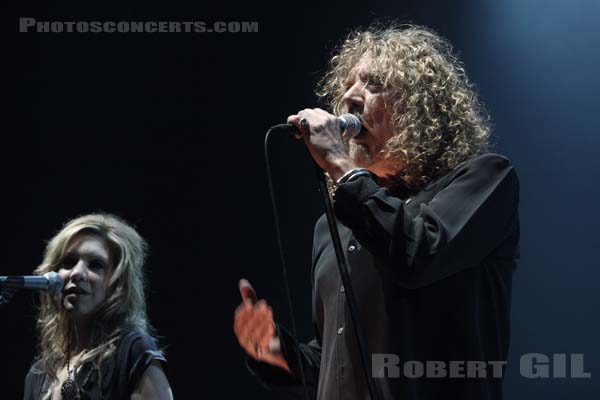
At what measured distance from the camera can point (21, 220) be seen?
12.1 feet

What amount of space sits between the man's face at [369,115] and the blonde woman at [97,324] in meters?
1.24

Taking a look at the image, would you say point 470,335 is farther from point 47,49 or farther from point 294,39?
point 47,49

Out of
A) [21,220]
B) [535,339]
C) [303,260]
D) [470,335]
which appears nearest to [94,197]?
[21,220]

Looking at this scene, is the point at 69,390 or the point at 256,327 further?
the point at 69,390

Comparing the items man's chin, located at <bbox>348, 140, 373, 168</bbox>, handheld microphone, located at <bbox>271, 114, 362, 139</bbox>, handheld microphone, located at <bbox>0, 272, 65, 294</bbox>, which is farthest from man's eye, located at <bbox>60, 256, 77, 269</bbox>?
A: handheld microphone, located at <bbox>271, 114, 362, 139</bbox>

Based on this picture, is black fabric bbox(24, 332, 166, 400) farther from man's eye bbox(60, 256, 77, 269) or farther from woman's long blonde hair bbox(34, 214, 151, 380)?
man's eye bbox(60, 256, 77, 269)

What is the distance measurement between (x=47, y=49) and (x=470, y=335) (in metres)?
2.64

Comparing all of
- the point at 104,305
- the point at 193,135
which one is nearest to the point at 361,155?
the point at 104,305

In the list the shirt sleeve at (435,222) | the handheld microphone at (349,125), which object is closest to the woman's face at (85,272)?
the handheld microphone at (349,125)

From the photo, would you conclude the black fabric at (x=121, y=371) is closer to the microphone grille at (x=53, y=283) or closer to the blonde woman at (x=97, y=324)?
the blonde woman at (x=97, y=324)

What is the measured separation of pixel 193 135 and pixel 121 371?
3.79ft

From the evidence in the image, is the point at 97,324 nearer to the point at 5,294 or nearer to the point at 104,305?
the point at 104,305

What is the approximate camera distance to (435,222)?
1667mm

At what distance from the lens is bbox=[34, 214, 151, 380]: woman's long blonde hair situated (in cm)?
301
